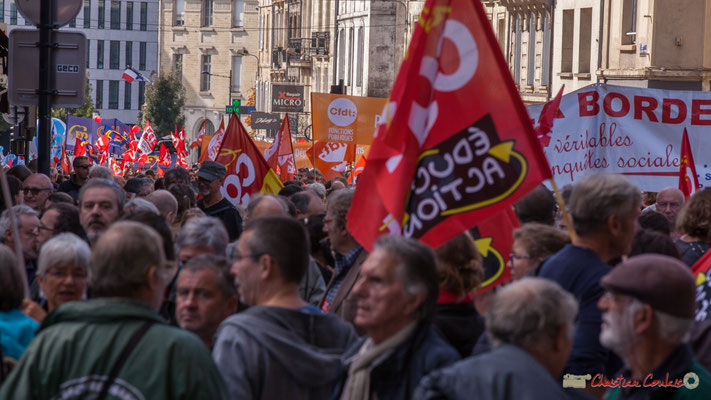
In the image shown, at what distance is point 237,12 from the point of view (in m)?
86.3

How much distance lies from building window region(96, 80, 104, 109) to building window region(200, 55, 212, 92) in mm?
12234

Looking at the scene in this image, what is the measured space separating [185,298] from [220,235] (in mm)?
1232

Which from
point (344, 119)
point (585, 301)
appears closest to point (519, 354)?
point (585, 301)

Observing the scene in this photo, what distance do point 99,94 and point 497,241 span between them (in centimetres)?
9219

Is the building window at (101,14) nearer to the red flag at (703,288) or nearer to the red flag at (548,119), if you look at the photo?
the red flag at (548,119)

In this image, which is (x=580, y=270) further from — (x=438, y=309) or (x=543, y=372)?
(x=543, y=372)

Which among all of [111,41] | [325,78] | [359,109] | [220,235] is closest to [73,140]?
[359,109]

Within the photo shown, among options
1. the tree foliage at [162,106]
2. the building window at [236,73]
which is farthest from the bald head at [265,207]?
the building window at [236,73]

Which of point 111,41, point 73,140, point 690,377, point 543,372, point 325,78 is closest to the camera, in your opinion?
point 543,372

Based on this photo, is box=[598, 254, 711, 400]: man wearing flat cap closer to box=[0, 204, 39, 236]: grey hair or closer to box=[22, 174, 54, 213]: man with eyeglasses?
box=[0, 204, 39, 236]: grey hair

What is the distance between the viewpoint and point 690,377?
414 centimetres

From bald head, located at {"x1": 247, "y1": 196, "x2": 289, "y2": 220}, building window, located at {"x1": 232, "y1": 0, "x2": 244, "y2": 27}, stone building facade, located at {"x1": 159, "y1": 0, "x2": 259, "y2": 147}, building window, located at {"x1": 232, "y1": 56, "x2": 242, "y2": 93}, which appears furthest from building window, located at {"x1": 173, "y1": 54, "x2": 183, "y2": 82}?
bald head, located at {"x1": 247, "y1": 196, "x2": 289, "y2": 220}

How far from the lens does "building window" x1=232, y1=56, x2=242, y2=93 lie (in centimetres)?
8612

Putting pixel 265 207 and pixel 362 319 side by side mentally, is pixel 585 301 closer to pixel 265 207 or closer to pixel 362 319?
pixel 362 319
